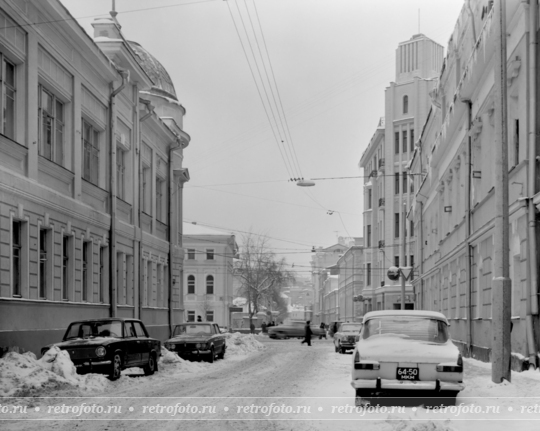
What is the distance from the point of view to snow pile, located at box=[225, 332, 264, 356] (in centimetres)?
3459

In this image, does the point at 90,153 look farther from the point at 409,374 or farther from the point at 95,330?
the point at 409,374

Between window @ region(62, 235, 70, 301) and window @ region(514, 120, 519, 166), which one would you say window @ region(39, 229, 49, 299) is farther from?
window @ region(514, 120, 519, 166)

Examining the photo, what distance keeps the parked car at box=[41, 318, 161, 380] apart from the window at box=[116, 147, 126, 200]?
39.4 feet

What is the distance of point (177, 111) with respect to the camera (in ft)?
151

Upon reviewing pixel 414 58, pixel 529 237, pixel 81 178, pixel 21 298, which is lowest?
pixel 21 298

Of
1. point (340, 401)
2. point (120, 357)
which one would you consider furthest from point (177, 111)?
point (340, 401)

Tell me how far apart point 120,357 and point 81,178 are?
9.46 m

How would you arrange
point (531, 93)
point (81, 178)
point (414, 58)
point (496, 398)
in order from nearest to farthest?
point (496, 398), point (531, 93), point (81, 178), point (414, 58)

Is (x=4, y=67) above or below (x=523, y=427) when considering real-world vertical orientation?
above

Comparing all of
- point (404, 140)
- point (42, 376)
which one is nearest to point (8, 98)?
point (42, 376)

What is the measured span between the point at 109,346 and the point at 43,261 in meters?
6.11

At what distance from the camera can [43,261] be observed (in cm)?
2266

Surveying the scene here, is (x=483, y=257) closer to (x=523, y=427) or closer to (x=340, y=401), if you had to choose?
(x=340, y=401)

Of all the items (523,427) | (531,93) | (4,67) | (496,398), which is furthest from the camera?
(4,67)
